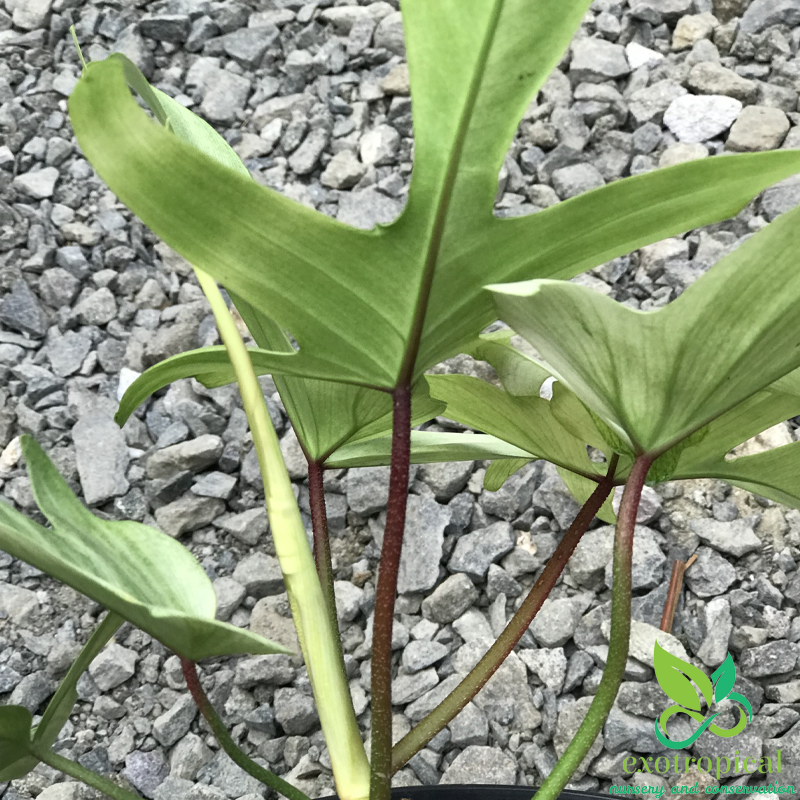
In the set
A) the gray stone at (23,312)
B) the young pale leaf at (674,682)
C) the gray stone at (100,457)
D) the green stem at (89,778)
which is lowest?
the green stem at (89,778)

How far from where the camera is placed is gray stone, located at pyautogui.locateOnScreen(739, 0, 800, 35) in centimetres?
132

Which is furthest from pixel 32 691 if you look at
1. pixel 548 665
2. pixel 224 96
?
pixel 224 96

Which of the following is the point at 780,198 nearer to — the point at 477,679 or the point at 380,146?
the point at 380,146

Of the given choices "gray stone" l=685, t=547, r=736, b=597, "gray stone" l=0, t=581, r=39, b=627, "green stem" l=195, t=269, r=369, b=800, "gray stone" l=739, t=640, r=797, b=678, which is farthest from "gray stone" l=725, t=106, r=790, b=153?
"gray stone" l=0, t=581, r=39, b=627

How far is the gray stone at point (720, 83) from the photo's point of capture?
1270mm

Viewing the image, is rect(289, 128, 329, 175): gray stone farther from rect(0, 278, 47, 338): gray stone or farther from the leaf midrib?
the leaf midrib

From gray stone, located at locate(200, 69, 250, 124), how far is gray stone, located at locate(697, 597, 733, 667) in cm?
114

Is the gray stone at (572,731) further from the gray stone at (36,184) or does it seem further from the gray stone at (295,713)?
the gray stone at (36,184)

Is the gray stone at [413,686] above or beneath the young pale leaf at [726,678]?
beneath

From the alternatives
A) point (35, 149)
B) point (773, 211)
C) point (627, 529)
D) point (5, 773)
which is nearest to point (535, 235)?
point (627, 529)

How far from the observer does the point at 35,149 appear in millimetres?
1374

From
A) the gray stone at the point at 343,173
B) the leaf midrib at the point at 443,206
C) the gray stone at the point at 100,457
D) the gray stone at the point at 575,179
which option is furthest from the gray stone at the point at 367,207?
the leaf midrib at the point at 443,206

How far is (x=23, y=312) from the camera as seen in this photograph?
1204 millimetres

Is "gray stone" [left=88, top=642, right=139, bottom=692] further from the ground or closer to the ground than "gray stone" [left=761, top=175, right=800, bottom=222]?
closer to the ground
